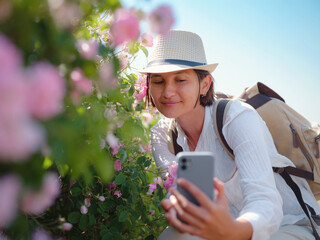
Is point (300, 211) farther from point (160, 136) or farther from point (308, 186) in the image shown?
point (160, 136)

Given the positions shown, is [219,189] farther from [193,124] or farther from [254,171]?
[193,124]

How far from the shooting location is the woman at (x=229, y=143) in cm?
156

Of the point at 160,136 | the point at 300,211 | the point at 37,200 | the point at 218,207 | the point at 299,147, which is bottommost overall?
the point at 300,211

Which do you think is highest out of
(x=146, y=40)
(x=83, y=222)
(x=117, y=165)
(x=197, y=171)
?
(x=146, y=40)

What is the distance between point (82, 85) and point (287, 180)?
5.71 feet

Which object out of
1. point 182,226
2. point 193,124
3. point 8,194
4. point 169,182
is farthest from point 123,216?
point 8,194

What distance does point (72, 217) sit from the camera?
1670mm

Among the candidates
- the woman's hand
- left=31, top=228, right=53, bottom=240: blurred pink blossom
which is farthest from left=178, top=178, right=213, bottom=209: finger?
left=31, top=228, right=53, bottom=240: blurred pink blossom

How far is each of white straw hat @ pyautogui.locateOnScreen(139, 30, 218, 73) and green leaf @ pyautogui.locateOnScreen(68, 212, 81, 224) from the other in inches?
36.0

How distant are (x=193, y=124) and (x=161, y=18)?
4.88 feet

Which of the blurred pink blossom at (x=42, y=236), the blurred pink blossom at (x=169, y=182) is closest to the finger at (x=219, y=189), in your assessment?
the blurred pink blossom at (x=42, y=236)

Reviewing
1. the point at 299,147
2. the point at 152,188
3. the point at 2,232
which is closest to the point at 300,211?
the point at 299,147

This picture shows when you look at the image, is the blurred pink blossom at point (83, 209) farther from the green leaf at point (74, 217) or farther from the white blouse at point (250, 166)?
the white blouse at point (250, 166)

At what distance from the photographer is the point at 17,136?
0.45 metres
